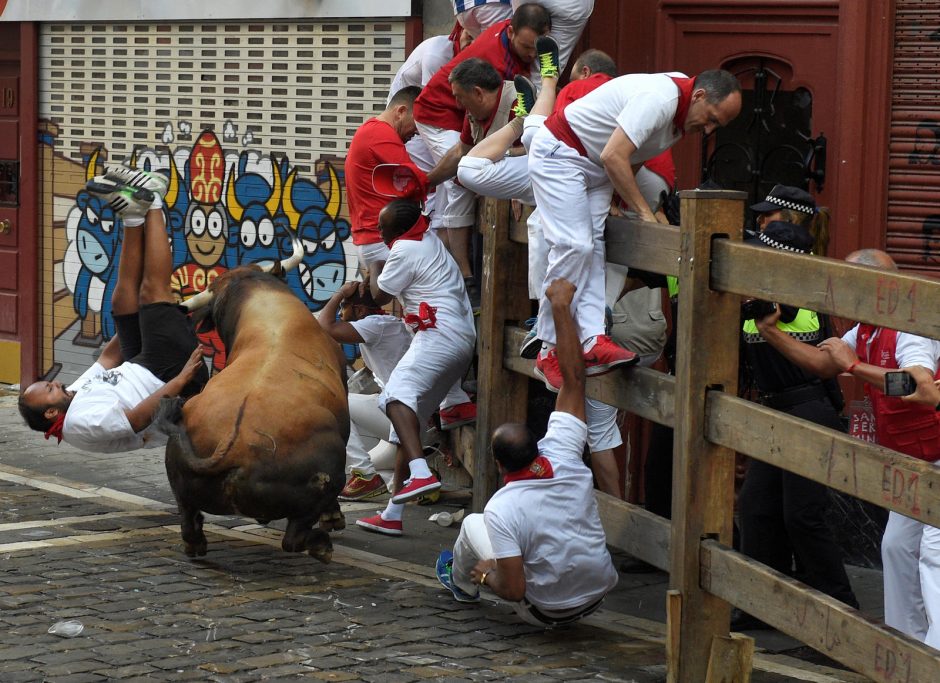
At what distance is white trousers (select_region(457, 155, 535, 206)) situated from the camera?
7.28 meters

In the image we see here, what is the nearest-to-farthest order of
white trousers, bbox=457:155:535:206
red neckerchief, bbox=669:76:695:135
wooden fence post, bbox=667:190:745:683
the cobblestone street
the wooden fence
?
1. the wooden fence
2. wooden fence post, bbox=667:190:745:683
3. the cobblestone street
4. red neckerchief, bbox=669:76:695:135
5. white trousers, bbox=457:155:535:206

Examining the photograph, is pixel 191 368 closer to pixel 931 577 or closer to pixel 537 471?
pixel 537 471

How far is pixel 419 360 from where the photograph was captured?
8.21 m

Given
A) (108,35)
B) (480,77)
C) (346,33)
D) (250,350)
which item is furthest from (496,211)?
(108,35)

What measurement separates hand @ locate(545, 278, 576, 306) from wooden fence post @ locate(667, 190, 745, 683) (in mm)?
681

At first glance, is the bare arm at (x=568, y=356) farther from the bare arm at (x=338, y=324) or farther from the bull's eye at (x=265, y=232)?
the bull's eye at (x=265, y=232)

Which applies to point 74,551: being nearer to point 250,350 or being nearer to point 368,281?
point 250,350

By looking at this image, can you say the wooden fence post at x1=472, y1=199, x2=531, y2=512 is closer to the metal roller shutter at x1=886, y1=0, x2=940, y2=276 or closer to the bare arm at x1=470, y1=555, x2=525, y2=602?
the bare arm at x1=470, y1=555, x2=525, y2=602

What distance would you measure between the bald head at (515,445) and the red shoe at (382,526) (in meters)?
2.21

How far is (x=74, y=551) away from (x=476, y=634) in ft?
8.04

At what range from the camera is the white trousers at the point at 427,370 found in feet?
26.9

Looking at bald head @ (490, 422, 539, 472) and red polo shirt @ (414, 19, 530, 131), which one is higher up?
red polo shirt @ (414, 19, 530, 131)

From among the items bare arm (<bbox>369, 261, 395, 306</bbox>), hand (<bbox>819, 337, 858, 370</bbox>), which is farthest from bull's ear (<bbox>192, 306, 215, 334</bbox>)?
hand (<bbox>819, 337, 858, 370</bbox>)

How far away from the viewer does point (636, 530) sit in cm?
642
